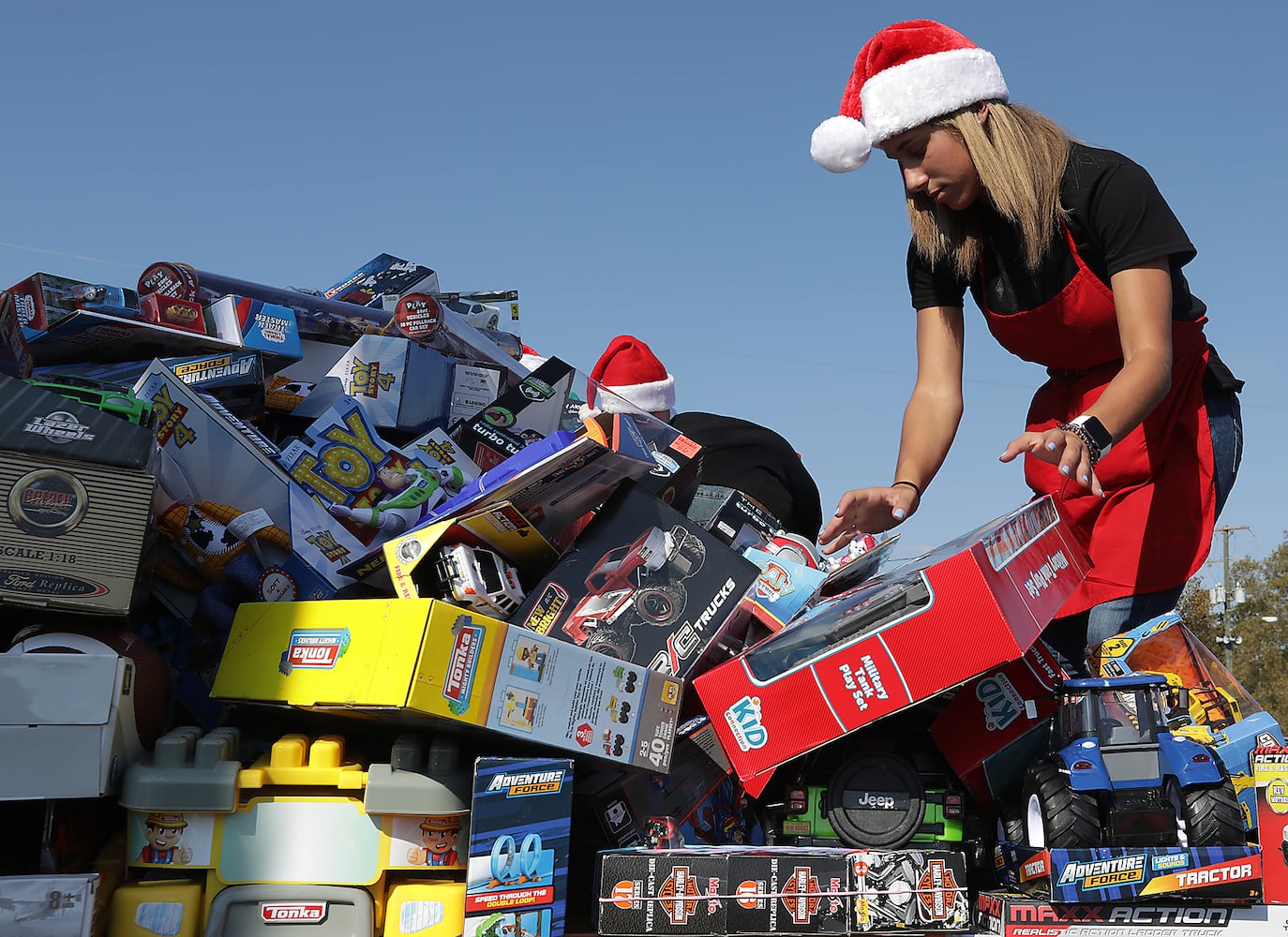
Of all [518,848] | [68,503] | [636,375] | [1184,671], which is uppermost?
[636,375]

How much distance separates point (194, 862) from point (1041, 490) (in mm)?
2025

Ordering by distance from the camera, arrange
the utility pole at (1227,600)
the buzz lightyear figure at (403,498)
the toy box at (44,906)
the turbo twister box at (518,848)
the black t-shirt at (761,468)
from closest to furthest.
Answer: the toy box at (44,906)
the turbo twister box at (518,848)
the buzz lightyear figure at (403,498)
the black t-shirt at (761,468)
the utility pole at (1227,600)

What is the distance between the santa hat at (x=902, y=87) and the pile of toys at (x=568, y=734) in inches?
33.0

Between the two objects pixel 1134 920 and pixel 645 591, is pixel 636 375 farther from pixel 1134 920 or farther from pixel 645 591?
pixel 1134 920

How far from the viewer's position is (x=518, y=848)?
6.48 feet

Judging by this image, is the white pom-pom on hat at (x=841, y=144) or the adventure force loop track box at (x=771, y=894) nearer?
the adventure force loop track box at (x=771, y=894)

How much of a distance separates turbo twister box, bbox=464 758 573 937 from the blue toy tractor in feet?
2.83

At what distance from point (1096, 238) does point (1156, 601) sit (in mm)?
846

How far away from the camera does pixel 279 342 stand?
382cm

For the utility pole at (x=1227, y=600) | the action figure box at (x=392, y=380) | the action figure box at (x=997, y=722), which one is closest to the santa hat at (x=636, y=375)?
the action figure box at (x=392, y=380)

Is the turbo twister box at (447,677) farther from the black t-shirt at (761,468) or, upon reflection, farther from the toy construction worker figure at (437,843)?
the black t-shirt at (761,468)

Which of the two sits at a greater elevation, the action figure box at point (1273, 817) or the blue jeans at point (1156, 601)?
the blue jeans at point (1156, 601)

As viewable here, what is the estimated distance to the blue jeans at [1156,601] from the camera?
8.81 ft

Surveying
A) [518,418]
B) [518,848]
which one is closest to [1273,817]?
[518,848]
